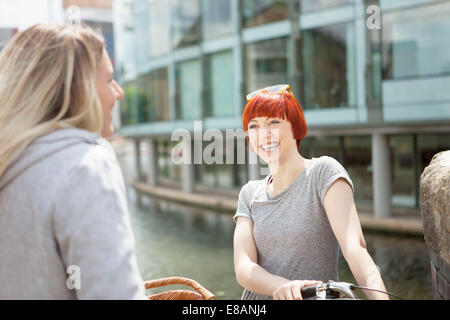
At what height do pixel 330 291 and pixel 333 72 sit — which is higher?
pixel 333 72

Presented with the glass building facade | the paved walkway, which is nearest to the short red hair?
the paved walkway

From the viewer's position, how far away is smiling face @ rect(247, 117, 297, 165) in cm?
183

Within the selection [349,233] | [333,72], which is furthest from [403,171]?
[349,233]

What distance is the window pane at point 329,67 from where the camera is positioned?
13.9 m

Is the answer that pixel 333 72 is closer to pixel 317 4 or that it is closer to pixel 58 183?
pixel 317 4

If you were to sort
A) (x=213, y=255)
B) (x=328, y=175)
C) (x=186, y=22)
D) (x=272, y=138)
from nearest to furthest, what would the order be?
(x=328, y=175), (x=272, y=138), (x=213, y=255), (x=186, y=22)

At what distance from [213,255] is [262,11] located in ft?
31.1

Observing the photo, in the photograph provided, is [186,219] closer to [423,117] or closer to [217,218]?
[217,218]

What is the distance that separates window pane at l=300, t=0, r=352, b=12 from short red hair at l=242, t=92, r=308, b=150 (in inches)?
513

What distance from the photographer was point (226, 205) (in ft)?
55.3

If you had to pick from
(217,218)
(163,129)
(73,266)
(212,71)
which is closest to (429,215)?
(73,266)
